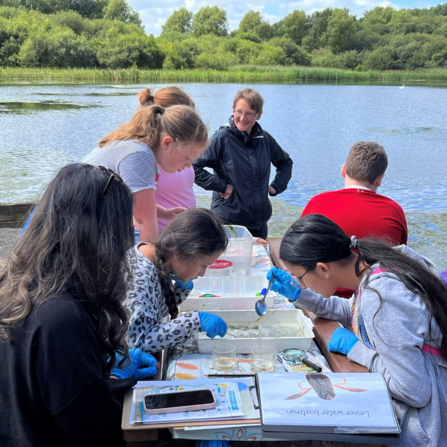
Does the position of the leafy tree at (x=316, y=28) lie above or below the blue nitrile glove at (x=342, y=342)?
above

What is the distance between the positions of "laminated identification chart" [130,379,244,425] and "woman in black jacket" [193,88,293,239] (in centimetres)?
218

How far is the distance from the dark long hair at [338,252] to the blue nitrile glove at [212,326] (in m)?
0.36

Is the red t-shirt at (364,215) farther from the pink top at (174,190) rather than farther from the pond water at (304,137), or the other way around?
the pond water at (304,137)

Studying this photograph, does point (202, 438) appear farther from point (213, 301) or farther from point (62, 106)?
point (62, 106)

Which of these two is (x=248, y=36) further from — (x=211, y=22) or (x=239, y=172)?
(x=239, y=172)

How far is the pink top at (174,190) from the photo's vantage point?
2.77 m

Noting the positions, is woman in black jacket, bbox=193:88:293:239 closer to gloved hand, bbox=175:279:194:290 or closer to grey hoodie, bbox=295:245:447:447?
gloved hand, bbox=175:279:194:290

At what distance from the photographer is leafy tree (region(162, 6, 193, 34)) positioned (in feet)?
222

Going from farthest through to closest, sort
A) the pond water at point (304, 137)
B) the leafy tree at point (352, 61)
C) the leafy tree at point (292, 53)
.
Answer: the leafy tree at point (292, 53) → the leafy tree at point (352, 61) → the pond water at point (304, 137)

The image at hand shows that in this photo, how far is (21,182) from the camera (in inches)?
277

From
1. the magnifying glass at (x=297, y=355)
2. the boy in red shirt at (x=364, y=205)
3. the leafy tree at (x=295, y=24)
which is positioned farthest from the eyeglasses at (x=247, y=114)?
the leafy tree at (x=295, y=24)

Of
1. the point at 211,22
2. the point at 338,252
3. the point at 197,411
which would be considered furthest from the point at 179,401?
the point at 211,22

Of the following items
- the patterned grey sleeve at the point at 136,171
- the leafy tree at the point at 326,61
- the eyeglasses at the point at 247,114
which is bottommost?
the patterned grey sleeve at the point at 136,171

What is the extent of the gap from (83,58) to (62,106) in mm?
21392
